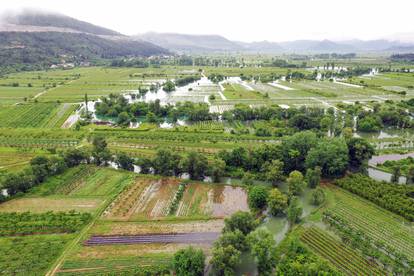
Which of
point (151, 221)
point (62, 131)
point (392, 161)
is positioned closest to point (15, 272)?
point (151, 221)

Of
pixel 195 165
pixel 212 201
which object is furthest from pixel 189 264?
pixel 195 165

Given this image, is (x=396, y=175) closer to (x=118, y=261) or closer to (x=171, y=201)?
(x=171, y=201)

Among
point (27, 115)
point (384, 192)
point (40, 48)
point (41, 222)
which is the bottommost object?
point (41, 222)

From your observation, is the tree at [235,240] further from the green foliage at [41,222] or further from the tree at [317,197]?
the green foliage at [41,222]

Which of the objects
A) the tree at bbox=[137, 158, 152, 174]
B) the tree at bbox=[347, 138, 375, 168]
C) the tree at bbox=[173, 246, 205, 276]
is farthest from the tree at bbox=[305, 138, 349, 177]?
the tree at bbox=[173, 246, 205, 276]

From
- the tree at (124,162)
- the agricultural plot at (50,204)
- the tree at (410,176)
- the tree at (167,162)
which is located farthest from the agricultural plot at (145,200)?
the tree at (410,176)

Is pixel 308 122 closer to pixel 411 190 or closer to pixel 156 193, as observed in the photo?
pixel 411 190
